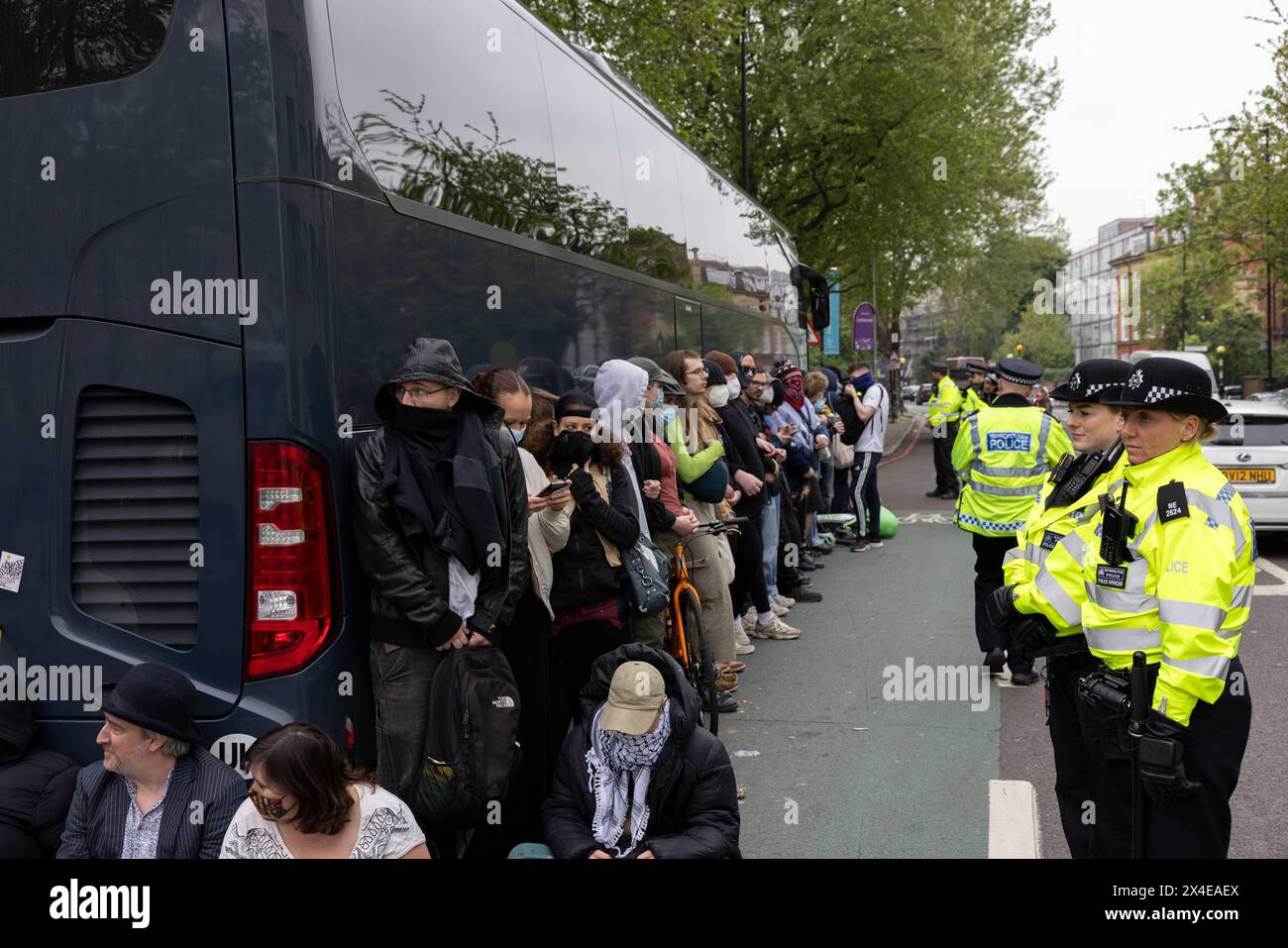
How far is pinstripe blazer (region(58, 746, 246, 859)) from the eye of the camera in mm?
3611

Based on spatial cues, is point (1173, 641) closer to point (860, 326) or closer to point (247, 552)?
point (247, 552)

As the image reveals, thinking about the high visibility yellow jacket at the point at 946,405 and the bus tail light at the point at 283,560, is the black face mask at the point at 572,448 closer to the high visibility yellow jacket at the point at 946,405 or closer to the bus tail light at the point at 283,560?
the bus tail light at the point at 283,560

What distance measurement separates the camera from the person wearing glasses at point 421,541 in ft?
13.0

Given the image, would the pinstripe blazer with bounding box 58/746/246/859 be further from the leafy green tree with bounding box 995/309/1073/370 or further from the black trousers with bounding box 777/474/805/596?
the leafy green tree with bounding box 995/309/1073/370

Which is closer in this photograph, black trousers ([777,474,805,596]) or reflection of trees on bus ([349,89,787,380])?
reflection of trees on bus ([349,89,787,380])

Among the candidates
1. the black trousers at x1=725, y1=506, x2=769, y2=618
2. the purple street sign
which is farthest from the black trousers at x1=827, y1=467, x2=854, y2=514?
the purple street sign

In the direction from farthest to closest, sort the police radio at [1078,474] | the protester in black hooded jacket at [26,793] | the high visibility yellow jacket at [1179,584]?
the police radio at [1078,474]
the protester in black hooded jacket at [26,793]
the high visibility yellow jacket at [1179,584]

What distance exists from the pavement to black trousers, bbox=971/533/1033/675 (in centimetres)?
17

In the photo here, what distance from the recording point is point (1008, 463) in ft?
24.6

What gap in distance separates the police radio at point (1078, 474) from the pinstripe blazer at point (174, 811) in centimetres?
287

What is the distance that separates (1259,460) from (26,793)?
12.0 metres

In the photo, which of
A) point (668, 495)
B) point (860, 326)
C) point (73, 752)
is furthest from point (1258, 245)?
point (73, 752)

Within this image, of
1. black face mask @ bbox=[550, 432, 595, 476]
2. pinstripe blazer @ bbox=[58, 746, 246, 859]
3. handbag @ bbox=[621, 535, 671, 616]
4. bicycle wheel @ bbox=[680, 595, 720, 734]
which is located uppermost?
black face mask @ bbox=[550, 432, 595, 476]

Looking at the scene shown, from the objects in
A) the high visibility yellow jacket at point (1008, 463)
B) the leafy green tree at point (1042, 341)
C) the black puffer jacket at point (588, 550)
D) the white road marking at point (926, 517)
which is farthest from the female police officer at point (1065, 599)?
the leafy green tree at point (1042, 341)
